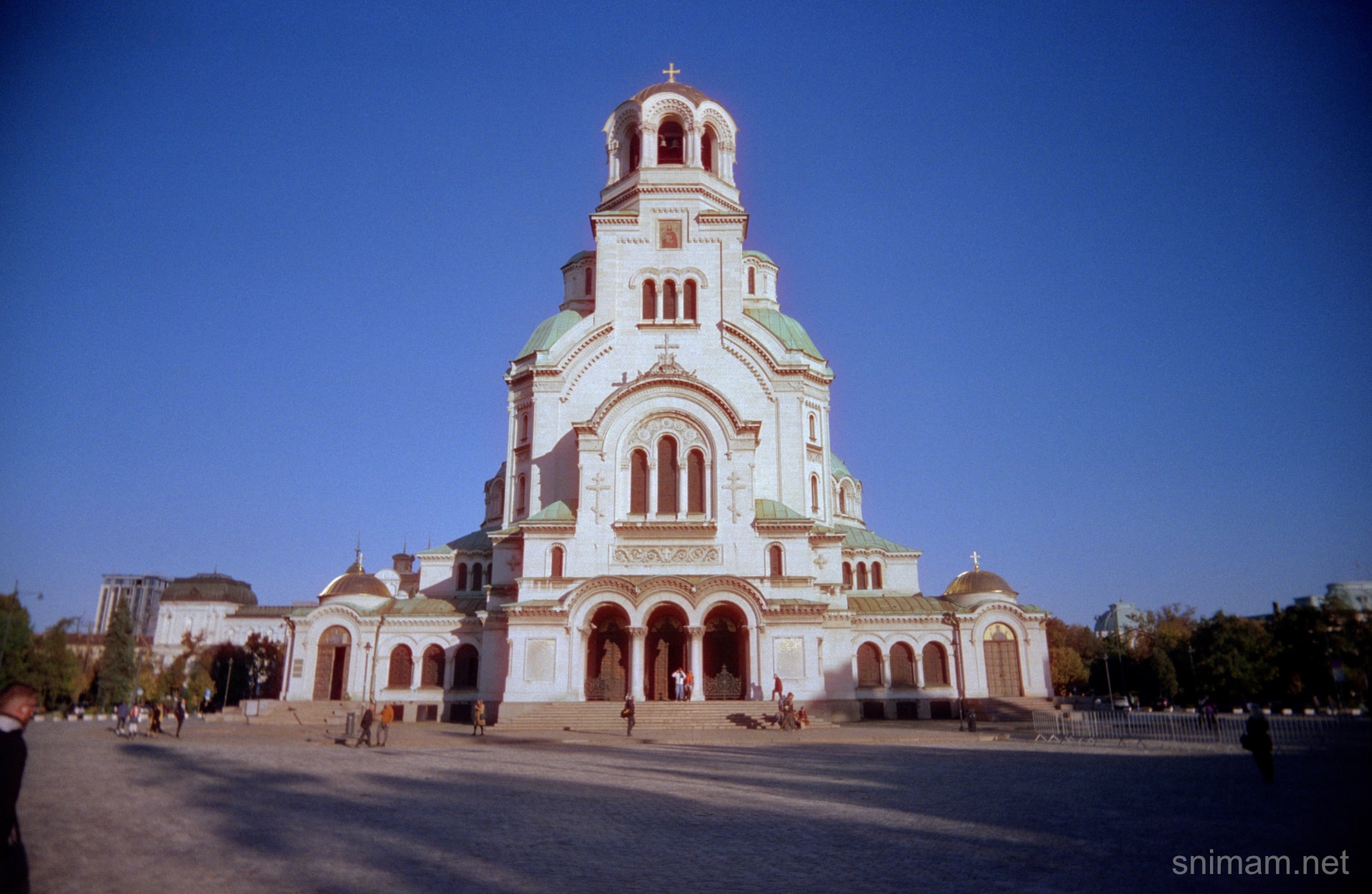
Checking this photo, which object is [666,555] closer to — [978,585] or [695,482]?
[695,482]

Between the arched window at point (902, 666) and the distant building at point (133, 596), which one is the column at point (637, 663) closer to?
the arched window at point (902, 666)

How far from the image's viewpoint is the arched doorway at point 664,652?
111 ft

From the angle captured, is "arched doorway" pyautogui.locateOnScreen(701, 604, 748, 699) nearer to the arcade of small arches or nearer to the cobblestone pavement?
the arcade of small arches

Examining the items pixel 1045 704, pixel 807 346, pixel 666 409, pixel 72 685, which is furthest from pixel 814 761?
pixel 72 685

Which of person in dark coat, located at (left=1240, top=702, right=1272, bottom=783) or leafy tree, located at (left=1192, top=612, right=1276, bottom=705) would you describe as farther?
leafy tree, located at (left=1192, top=612, right=1276, bottom=705)

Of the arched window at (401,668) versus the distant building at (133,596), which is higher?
the distant building at (133,596)

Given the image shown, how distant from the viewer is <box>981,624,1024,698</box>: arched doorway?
37.2 metres

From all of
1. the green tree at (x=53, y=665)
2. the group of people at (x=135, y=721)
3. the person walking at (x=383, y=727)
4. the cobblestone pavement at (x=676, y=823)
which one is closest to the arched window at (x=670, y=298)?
the person walking at (x=383, y=727)

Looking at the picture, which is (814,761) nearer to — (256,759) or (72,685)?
(256,759)

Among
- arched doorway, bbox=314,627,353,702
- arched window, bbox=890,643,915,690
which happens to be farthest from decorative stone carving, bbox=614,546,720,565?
arched doorway, bbox=314,627,353,702

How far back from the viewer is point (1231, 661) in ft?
136

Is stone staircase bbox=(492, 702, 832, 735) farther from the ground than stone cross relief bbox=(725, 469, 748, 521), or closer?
closer

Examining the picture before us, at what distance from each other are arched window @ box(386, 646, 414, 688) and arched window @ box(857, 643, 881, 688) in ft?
62.7

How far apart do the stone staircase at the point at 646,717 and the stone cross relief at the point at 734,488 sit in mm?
7482
